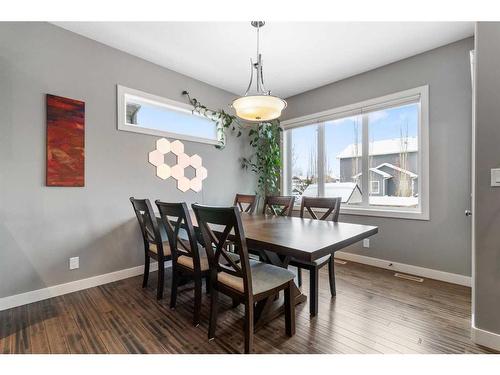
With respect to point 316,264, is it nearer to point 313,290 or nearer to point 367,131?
point 313,290

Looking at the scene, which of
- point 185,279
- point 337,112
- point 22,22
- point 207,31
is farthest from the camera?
point 337,112

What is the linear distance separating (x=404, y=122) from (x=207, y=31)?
261 cm

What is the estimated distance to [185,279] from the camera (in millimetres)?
2713

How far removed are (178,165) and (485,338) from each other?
11.0 ft

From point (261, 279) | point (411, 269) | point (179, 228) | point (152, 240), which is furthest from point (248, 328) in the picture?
point (411, 269)

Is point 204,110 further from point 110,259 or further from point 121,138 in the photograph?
point 110,259

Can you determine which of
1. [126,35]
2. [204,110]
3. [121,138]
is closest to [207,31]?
[126,35]

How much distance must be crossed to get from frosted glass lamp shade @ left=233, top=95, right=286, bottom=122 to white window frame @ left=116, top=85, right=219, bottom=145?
1403mm

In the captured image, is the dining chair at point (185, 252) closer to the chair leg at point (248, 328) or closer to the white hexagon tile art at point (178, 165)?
the chair leg at point (248, 328)

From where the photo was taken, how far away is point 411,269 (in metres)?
2.90

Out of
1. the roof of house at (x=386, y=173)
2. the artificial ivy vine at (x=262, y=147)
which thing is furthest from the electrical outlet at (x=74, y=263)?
the roof of house at (x=386, y=173)

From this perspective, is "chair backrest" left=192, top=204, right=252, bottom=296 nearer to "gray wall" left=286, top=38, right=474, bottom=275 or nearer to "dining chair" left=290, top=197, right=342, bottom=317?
"dining chair" left=290, top=197, right=342, bottom=317

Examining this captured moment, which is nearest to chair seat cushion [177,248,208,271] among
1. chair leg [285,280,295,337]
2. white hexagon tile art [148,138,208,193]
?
chair leg [285,280,295,337]

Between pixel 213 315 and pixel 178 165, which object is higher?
pixel 178 165
